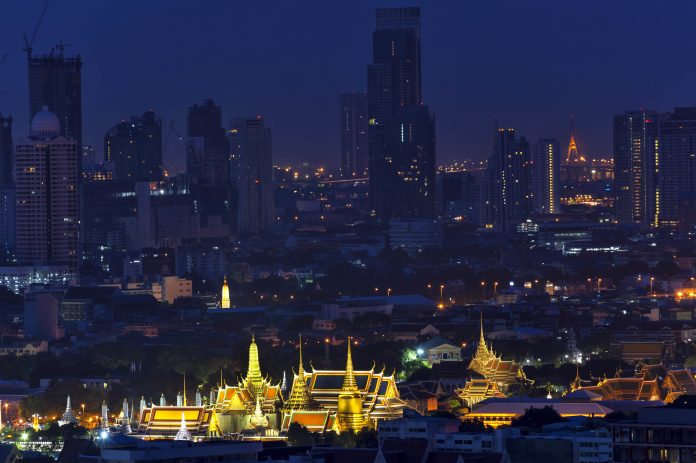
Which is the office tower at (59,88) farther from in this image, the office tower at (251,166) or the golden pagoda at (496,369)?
the golden pagoda at (496,369)

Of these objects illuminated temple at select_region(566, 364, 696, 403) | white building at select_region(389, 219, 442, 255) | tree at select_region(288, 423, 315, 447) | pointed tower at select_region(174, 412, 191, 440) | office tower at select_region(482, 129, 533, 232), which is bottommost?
tree at select_region(288, 423, 315, 447)

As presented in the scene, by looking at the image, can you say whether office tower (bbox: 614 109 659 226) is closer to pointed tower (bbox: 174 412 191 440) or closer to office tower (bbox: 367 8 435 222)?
office tower (bbox: 367 8 435 222)

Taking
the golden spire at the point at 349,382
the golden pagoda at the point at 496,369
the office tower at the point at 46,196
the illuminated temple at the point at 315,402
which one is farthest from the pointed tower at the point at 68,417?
the office tower at the point at 46,196

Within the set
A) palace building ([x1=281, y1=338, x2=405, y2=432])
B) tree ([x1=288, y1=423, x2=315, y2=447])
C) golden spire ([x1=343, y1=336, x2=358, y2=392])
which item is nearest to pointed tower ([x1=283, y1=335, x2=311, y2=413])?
palace building ([x1=281, y1=338, x2=405, y2=432])

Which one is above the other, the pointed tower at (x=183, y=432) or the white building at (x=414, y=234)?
the white building at (x=414, y=234)

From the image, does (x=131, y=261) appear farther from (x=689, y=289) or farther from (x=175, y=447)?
(x=175, y=447)

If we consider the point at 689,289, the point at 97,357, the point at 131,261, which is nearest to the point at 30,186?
the point at 131,261

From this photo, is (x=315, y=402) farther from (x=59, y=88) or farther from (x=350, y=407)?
(x=59, y=88)
